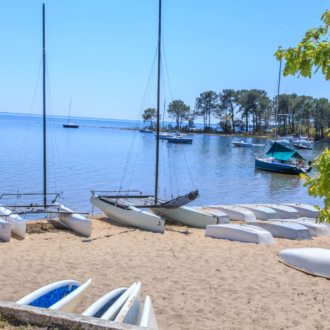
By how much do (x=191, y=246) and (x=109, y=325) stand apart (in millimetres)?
7663

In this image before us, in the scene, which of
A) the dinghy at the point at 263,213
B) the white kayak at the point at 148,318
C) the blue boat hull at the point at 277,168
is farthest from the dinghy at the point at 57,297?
the blue boat hull at the point at 277,168

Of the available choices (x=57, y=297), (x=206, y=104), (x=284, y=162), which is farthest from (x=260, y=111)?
(x=57, y=297)

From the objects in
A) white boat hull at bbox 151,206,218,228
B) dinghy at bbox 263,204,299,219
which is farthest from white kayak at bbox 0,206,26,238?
dinghy at bbox 263,204,299,219

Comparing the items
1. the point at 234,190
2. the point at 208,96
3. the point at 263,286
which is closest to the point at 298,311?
the point at 263,286

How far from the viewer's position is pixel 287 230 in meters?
12.5

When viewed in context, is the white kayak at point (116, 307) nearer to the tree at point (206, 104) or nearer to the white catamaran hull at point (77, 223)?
the white catamaran hull at point (77, 223)

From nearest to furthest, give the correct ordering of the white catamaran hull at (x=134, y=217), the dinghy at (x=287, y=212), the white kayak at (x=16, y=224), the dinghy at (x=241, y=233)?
the white kayak at (x=16, y=224) < the dinghy at (x=241, y=233) < the white catamaran hull at (x=134, y=217) < the dinghy at (x=287, y=212)

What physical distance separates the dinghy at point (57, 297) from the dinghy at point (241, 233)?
6762mm

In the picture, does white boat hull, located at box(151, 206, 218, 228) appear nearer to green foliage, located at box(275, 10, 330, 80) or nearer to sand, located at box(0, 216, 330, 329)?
sand, located at box(0, 216, 330, 329)

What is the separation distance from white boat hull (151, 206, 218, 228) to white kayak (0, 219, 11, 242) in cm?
605

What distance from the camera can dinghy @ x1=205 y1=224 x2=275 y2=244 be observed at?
11.6m

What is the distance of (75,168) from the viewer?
114 ft

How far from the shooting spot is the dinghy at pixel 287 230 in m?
12.3

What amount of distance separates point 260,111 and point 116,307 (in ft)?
406
